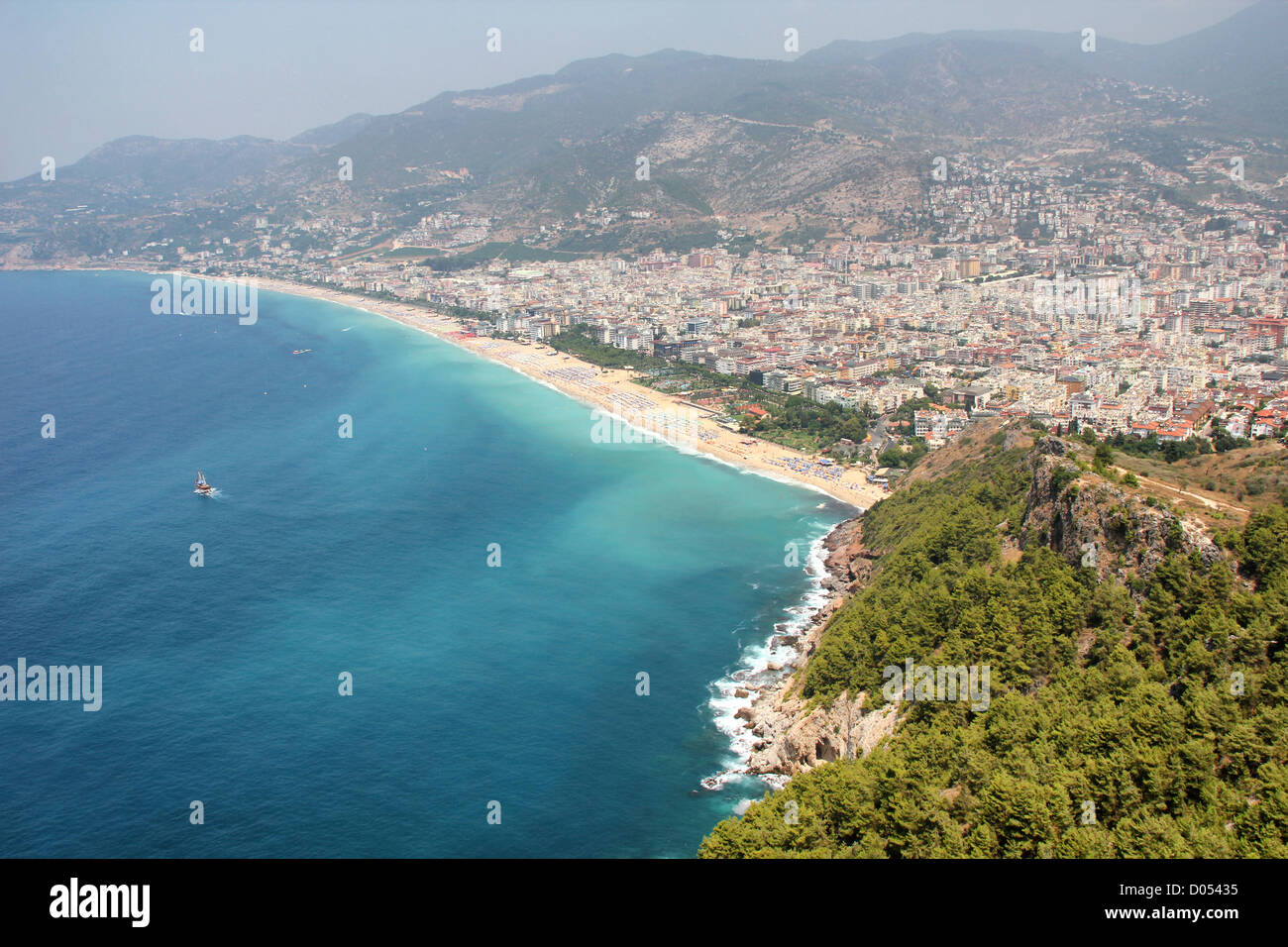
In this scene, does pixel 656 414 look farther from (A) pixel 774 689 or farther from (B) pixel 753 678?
(A) pixel 774 689

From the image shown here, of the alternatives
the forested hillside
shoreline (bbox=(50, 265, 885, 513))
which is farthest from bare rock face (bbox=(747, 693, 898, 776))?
shoreline (bbox=(50, 265, 885, 513))

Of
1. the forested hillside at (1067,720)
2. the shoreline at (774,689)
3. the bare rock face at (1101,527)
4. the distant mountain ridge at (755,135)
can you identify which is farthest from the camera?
the distant mountain ridge at (755,135)

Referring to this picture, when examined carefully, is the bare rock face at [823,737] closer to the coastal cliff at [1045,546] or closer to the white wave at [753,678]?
the coastal cliff at [1045,546]

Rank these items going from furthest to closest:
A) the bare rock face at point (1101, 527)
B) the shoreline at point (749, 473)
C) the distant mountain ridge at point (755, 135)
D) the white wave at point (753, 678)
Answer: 1. the distant mountain ridge at point (755, 135)
2. the shoreline at point (749, 473)
3. the white wave at point (753, 678)
4. the bare rock face at point (1101, 527)

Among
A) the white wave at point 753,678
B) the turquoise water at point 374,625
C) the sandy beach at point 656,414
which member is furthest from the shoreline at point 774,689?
the sandy beach at point 656,414

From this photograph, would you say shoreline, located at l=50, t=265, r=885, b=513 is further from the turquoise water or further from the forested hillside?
the forested hillside

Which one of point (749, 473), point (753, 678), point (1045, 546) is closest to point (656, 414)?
point (749, 473)
